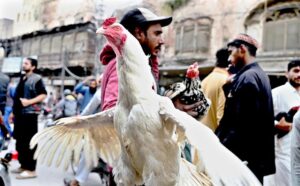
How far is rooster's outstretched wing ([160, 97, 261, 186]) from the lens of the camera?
5.34 ft

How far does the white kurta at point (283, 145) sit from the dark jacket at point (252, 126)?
1071 mm

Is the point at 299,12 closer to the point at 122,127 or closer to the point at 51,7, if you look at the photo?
the point at 122,127

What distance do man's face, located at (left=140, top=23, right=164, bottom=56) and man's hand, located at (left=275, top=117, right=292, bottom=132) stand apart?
212cm

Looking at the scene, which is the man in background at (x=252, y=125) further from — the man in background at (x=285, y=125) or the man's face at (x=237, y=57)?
the man in background at (x=285, y=125)

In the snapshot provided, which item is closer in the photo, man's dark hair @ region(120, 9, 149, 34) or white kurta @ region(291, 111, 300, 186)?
man's dark hair @ region(120, 9, 149, 34)

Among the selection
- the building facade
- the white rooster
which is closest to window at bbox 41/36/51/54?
the building facade

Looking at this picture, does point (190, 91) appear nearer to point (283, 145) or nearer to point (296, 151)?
point (296, 151)

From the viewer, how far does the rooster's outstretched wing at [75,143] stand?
2295 mm

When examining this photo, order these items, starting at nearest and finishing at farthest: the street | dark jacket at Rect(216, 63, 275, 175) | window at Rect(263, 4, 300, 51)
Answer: dark jacket at Rect(216, 63, 275, 175)
the street
window at Rect(263, 4, 300, 51)

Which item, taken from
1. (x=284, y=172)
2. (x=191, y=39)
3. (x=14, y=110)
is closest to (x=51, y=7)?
(x=191, y=39)

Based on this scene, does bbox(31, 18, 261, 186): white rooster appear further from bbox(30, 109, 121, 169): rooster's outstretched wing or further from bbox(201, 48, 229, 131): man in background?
bbox(201, 48, 229, 131): man in background

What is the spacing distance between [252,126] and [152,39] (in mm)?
1170

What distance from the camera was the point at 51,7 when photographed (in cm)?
3159

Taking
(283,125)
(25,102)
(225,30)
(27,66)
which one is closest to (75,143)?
(283,125)
